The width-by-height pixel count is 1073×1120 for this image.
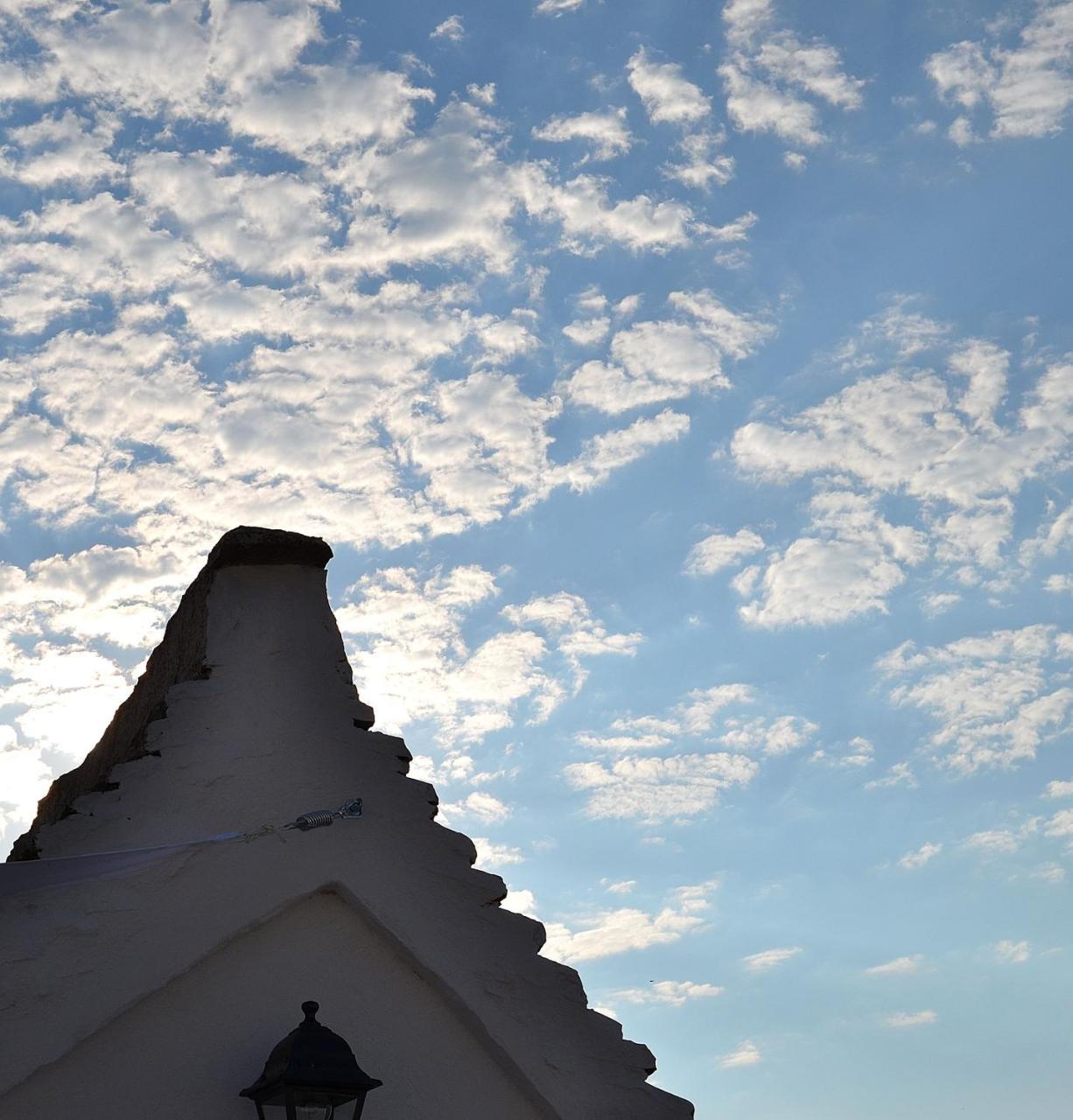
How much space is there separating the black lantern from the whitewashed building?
0.21 ft

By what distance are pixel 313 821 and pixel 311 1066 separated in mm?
1199

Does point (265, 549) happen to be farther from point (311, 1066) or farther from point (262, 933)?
point (311, 1066)

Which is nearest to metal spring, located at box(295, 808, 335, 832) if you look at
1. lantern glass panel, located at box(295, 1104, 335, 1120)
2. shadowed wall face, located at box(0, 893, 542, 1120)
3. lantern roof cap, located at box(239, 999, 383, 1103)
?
shadowed wall face, located at box(0, 893, 542, 1120)

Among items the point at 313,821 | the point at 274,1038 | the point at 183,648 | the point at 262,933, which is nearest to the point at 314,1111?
the point at 274,1038

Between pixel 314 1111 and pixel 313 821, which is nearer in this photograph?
pixel 314 1111

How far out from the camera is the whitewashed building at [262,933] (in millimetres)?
5051

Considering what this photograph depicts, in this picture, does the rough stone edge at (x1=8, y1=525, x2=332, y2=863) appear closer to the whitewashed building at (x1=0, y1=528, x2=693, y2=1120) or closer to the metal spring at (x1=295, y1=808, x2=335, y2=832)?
the whitewashed building at (x1=0, y1=528, x2=693, y2=1120)

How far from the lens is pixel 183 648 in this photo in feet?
22.5

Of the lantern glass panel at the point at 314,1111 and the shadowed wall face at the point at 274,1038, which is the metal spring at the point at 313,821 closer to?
the shadowed wall face at the point at 274,1038

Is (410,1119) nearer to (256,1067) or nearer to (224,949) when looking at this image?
(256,1067)

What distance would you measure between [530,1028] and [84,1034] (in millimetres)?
1956

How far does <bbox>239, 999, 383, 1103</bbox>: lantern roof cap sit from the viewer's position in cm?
487

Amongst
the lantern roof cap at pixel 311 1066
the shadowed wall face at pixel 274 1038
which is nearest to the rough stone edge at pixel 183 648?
the shadowed wall face at pixel 274 1038

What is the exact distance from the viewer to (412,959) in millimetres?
5730
